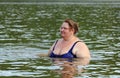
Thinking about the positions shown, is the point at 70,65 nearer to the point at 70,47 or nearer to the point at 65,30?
Answer: the point at 70,47

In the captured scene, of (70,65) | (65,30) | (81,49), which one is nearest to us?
(70,65)

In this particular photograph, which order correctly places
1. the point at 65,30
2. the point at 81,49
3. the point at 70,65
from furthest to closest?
1. the point at 81,49
2. the point at 65,30
3. the point at 70,65

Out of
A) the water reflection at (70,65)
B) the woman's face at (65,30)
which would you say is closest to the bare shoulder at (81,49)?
the water reflection at (70,65)

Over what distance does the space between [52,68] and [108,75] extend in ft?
6.71

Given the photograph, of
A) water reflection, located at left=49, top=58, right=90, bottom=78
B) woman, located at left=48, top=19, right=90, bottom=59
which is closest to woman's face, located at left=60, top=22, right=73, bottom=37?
woman, located at left=48, top=19, right=90, bottom=59

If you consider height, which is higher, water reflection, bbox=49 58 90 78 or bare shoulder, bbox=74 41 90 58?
bare shoulder, bbox=74 41 90 58

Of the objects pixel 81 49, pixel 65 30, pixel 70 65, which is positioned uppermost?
pixel 65 30

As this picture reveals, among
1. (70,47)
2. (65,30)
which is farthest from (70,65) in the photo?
(65,30)

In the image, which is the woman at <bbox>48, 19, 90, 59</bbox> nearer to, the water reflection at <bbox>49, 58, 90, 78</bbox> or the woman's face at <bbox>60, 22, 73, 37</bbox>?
the woman's face at <bbox>60, 22, 73, 37</bbox>

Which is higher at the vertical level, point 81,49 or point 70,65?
point 81,49

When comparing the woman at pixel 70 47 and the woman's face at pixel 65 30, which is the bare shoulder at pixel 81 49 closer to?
the woman at pixel 70 47

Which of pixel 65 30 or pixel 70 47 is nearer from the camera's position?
pixel 65 30

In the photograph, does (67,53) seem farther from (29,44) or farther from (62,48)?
(29,44)

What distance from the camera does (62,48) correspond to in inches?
739
